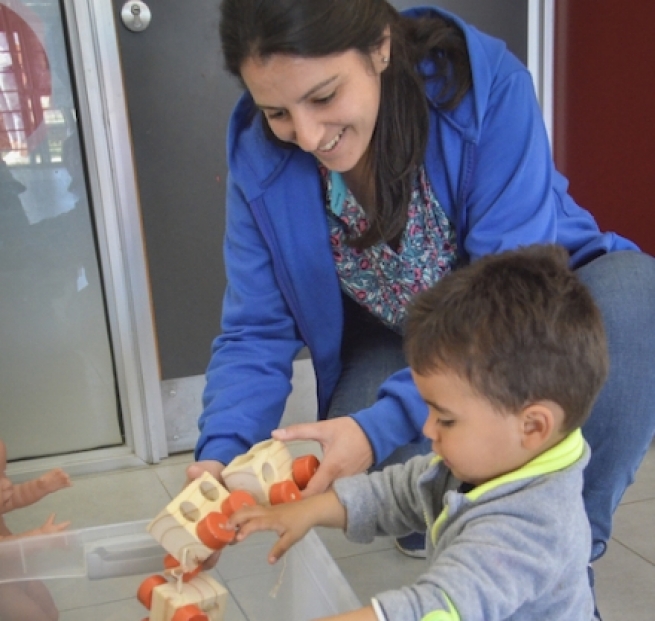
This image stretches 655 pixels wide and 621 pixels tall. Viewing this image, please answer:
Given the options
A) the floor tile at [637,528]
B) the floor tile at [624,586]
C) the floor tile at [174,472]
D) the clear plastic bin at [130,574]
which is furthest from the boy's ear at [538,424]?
the floor tile at [174,472]

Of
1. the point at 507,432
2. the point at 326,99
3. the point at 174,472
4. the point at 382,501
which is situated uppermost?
the point at 326,99

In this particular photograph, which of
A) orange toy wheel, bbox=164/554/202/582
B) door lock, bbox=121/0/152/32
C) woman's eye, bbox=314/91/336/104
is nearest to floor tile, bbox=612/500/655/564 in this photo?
orange toy wheel, bbox=164/554/202/582

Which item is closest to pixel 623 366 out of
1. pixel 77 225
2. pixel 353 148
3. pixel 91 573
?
pixel 353 148

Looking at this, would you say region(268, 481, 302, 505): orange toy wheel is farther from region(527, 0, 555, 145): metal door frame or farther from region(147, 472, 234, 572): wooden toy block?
region(527, 0, 555, 145): metal door frame

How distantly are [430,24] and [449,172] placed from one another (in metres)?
0.17

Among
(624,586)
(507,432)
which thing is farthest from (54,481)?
(624,586)

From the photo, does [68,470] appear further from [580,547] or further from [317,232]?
[580,547]

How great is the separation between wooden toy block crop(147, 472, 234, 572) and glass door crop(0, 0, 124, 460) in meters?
0.88

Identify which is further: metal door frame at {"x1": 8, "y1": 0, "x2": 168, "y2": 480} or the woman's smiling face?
metal door frame at {"x1": 8, "y1": 0, "x2": 168, "y2": 480}

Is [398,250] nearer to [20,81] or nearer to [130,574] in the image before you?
[130,574]

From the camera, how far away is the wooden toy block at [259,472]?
72cm

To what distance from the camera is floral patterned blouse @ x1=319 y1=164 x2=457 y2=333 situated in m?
0.93

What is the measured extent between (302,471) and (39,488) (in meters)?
0.43

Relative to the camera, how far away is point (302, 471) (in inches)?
30.4
